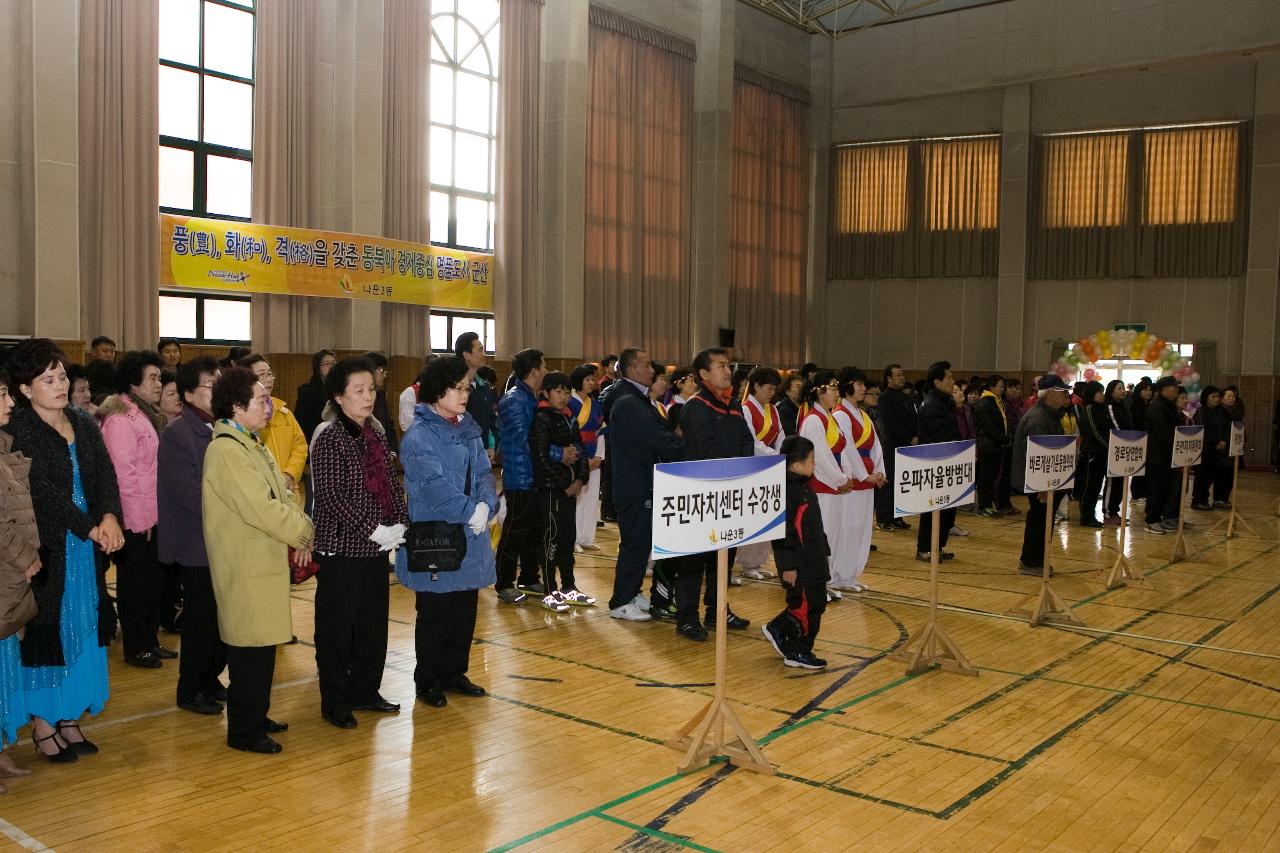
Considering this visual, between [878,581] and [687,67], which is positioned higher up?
[687,67]

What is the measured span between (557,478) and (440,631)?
7.30 ft

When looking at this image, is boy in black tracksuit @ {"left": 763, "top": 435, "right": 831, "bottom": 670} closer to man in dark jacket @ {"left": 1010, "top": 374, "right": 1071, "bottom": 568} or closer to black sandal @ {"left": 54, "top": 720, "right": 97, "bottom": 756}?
black sandal @ {"left": 54, "top": 720, "right": 97, "bottom": 756}

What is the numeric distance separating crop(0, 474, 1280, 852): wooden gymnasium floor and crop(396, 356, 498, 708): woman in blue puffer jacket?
346 millimetres

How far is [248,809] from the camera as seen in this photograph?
406 centimetres

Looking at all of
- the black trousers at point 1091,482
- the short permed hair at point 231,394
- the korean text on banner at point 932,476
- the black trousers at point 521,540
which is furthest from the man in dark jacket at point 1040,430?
the short permed hair at point 231,394

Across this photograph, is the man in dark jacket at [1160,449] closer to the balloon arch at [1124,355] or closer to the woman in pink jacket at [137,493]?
the balloon arch at [1124,355]

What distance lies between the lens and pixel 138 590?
5938mm

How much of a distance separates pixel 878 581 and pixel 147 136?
10.3 m

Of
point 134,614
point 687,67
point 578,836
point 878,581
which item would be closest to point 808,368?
point 878,581

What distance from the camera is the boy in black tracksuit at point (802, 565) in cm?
611

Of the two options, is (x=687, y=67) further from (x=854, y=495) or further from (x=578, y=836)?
(x=578, y=836)

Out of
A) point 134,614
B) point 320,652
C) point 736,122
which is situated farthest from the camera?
point 736,122

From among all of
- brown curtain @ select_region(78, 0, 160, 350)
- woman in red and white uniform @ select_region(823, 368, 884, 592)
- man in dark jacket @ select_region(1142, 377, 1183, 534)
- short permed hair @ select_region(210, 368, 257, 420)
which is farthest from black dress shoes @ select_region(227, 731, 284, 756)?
man in dark jacket @ select_region(1142, 377, 1183, 534)

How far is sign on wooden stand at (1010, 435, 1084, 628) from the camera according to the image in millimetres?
7492
